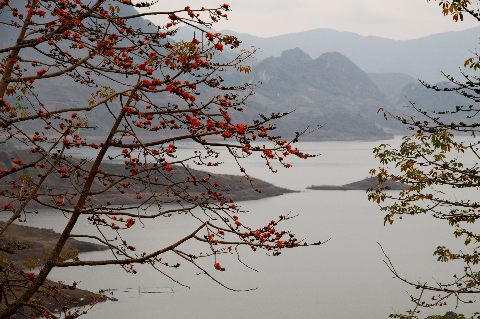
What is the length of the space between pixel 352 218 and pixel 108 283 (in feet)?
91.1

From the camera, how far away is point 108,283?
82.7ft

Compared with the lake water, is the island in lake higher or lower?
higher

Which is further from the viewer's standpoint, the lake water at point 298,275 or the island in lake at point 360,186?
the island in lake at point 360,186

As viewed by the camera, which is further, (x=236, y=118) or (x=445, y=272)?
(x=236, y=118)

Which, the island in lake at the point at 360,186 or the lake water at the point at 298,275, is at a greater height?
the island in lake at the point at 360,186

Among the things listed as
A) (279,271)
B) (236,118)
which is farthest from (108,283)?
(236,118)

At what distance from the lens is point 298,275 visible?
27938mm

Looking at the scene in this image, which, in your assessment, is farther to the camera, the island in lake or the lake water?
the island in lake

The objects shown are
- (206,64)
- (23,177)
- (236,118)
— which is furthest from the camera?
(236,118)

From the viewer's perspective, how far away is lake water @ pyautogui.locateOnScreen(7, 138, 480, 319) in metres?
Result: 22.1

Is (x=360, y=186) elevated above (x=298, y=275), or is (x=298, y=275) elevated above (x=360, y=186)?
(x=360, y=186)

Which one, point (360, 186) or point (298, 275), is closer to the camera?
point (298, 275)

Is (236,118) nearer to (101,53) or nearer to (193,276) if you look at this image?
(193,276)

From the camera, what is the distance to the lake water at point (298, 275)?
72.5 ft
